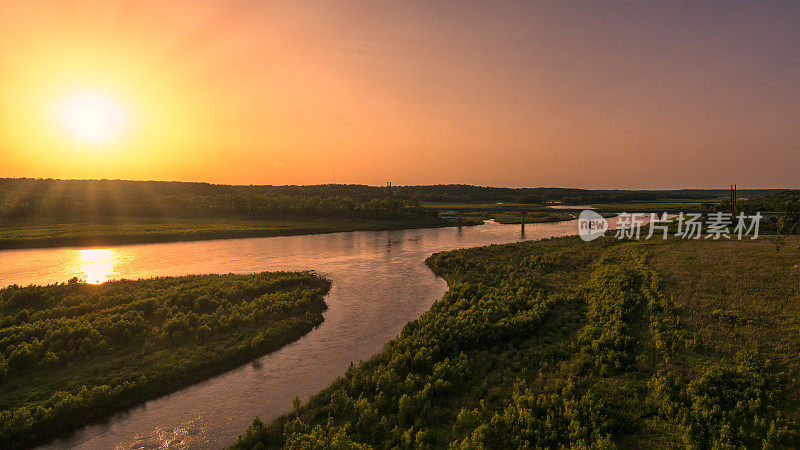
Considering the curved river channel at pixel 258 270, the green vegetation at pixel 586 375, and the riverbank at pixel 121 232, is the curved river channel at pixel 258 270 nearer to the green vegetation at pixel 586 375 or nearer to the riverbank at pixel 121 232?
the green vegetation at pixel 586 375

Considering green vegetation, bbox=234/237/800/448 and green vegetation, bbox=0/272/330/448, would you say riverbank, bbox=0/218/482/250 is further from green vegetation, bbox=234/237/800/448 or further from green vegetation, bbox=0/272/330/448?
green vegetation, bbox=234/237/800/448

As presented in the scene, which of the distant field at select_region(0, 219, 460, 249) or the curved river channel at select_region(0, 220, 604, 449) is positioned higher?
the distant field at select_region(0, 219, 460, 249)

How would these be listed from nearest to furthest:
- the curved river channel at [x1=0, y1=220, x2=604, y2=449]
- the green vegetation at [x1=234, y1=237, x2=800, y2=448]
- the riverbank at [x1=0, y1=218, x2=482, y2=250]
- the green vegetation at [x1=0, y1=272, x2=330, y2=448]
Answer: the green vegetation at [x1=234, y1=237, x2=800, y2=448] → the curved river channel at [x1=0, y1=220, x2=604, y2=449] → the green vegetation at [x1=0, y1=272, x2=330, y2=448] → the riverbank at [x1=0, y1=218, x2=482, y2=250]

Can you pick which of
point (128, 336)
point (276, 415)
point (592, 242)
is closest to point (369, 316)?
point (276, 415)

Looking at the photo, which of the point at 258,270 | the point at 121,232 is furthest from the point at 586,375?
the point at 121,232

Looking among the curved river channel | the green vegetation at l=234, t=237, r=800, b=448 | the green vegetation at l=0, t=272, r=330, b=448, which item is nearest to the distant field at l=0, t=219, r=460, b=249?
the curved river channel

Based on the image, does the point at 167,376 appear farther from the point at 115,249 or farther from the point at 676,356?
the point at 115,249
